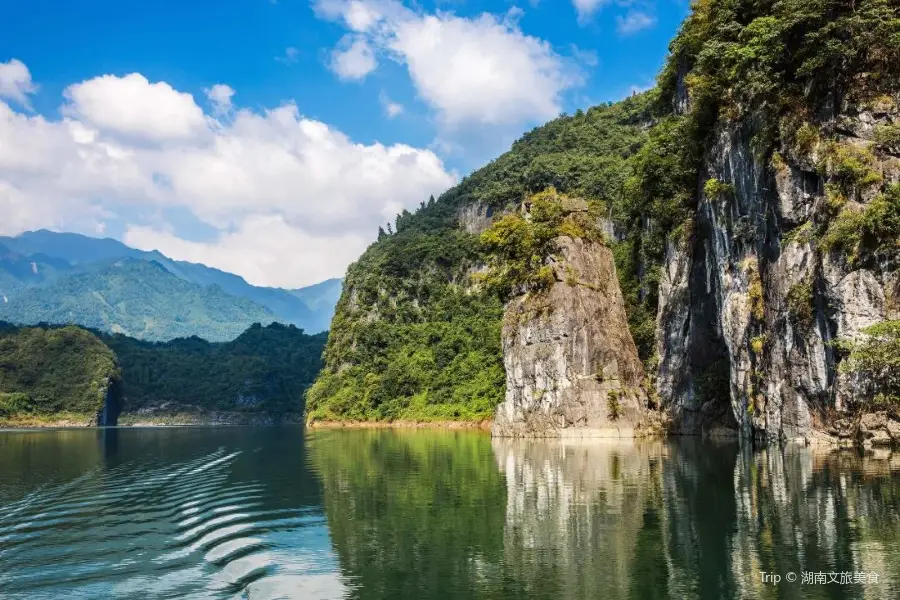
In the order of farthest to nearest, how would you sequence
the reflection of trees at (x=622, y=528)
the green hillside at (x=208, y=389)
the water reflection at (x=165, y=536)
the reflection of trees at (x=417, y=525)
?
the green hillside at (x=208, y=389) < the water reflection at (x=165, y=536) < the reflection of trees at (x=417, y=525) < the reflection of trees at (x=622, y=528)

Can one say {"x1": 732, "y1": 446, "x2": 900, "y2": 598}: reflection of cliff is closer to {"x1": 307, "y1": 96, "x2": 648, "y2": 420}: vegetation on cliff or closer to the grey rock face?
{"x1": 307, "y1": 96, "x2": 648, "y2": 420}: vegetation on cliff

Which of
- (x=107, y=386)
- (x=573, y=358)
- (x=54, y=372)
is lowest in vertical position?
(x=573, y=358)

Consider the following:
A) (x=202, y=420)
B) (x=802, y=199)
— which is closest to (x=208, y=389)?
(x=202, y=420)

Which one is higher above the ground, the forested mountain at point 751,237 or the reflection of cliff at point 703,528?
the forested mountain at point 751,237

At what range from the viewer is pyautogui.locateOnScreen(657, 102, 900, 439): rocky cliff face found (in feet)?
110

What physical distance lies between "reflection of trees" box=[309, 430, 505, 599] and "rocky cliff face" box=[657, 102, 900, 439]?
16.3 meters

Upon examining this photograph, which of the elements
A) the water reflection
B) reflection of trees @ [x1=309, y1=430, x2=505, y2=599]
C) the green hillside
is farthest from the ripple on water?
the green hillside

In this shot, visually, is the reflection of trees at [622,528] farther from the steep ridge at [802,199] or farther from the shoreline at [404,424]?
the shoreline at [404,424]

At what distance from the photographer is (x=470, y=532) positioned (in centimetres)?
1945

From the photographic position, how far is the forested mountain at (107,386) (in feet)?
487

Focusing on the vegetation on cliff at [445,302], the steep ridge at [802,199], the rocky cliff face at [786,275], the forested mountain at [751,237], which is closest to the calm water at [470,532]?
the rocky cliff face at [786,275]

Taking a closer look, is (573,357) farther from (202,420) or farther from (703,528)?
(202,420)

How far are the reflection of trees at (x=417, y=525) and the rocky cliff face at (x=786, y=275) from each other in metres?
16.3

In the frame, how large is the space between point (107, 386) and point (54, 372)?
438 inches
